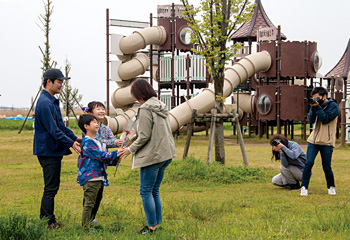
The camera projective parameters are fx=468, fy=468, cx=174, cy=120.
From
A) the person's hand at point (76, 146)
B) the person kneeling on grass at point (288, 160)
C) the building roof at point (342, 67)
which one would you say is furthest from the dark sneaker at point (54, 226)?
the building roof at point (342, 67)

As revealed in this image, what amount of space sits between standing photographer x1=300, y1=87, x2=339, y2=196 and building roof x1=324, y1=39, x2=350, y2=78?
1262 inches

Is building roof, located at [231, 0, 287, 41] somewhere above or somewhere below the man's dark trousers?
above

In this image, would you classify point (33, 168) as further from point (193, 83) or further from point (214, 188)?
point (193, 83)

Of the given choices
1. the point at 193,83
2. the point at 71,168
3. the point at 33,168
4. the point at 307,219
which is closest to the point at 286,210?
the point at 307,219

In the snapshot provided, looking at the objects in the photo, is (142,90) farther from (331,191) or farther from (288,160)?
(331,191)

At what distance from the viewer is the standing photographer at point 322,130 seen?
7574mm

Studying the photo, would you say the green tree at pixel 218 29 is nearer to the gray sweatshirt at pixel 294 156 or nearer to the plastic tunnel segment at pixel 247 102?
the gray sweatshirt at pixel 294 156

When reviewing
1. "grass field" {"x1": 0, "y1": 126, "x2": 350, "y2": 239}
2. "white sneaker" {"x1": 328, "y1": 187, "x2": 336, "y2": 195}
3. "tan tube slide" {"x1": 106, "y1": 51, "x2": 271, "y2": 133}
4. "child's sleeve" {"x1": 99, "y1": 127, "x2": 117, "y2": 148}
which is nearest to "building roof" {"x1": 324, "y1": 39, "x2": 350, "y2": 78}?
"tan tube slide" {"x1": 106, "y1": 51, "x2": 271, "y2": 133}

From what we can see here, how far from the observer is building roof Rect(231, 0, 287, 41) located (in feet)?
106

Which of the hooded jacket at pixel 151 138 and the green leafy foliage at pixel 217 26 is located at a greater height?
the green leafy foliage at pixel 217 26

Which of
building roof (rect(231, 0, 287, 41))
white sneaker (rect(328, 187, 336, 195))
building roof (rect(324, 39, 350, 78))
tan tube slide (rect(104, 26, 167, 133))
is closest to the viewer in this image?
white sneaker (rect(328, 187, 336, 195))

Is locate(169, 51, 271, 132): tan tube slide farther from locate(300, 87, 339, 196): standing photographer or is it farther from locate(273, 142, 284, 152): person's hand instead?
locate(300, 87, 339, 196): standing photographer

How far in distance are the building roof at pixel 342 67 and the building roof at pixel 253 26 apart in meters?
8.07

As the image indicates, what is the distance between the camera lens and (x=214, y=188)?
28.9 ft
